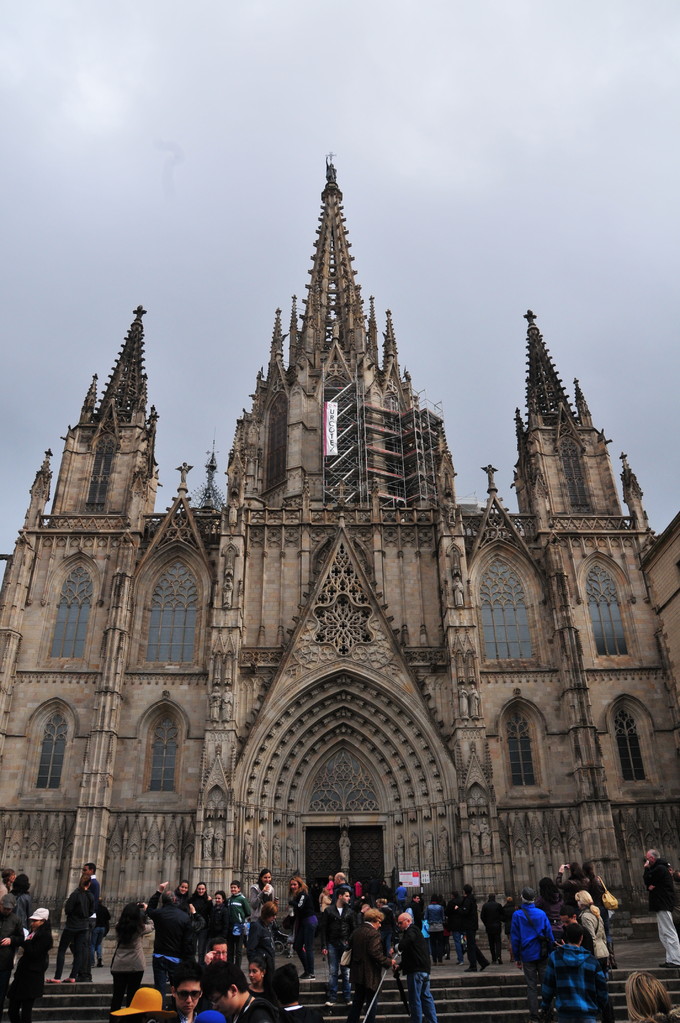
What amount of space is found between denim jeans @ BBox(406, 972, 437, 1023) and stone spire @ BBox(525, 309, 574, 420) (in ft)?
88.1

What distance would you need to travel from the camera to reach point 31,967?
8.36 m

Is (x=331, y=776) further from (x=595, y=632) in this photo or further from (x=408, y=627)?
(x=595, y=632)

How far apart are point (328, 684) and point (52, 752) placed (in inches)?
363

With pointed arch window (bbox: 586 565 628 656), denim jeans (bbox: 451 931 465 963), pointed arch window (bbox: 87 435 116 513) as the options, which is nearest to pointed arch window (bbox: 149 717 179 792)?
pointed arch window (bbox: 87 435 116 513)

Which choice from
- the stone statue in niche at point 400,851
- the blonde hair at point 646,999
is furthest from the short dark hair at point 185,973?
the stone statue in niche at point 400,851

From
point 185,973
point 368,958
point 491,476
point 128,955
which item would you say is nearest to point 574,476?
point 491,476

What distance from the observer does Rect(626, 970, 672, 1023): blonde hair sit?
3832 mm

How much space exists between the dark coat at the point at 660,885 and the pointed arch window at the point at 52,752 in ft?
62.2

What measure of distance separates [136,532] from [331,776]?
36.6 ft

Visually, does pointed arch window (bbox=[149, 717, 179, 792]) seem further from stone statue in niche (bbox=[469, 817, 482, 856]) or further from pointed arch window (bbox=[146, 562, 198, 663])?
stone statue in niche (bbox=[469, 817, 482, 856])

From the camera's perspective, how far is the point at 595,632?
89.6ft

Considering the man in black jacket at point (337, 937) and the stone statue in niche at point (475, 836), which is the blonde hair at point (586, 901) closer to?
the man in black jacket at point (337, 937)

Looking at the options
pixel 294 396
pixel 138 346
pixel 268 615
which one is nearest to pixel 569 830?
pixel 268 615

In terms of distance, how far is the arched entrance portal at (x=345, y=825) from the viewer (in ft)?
79.4
